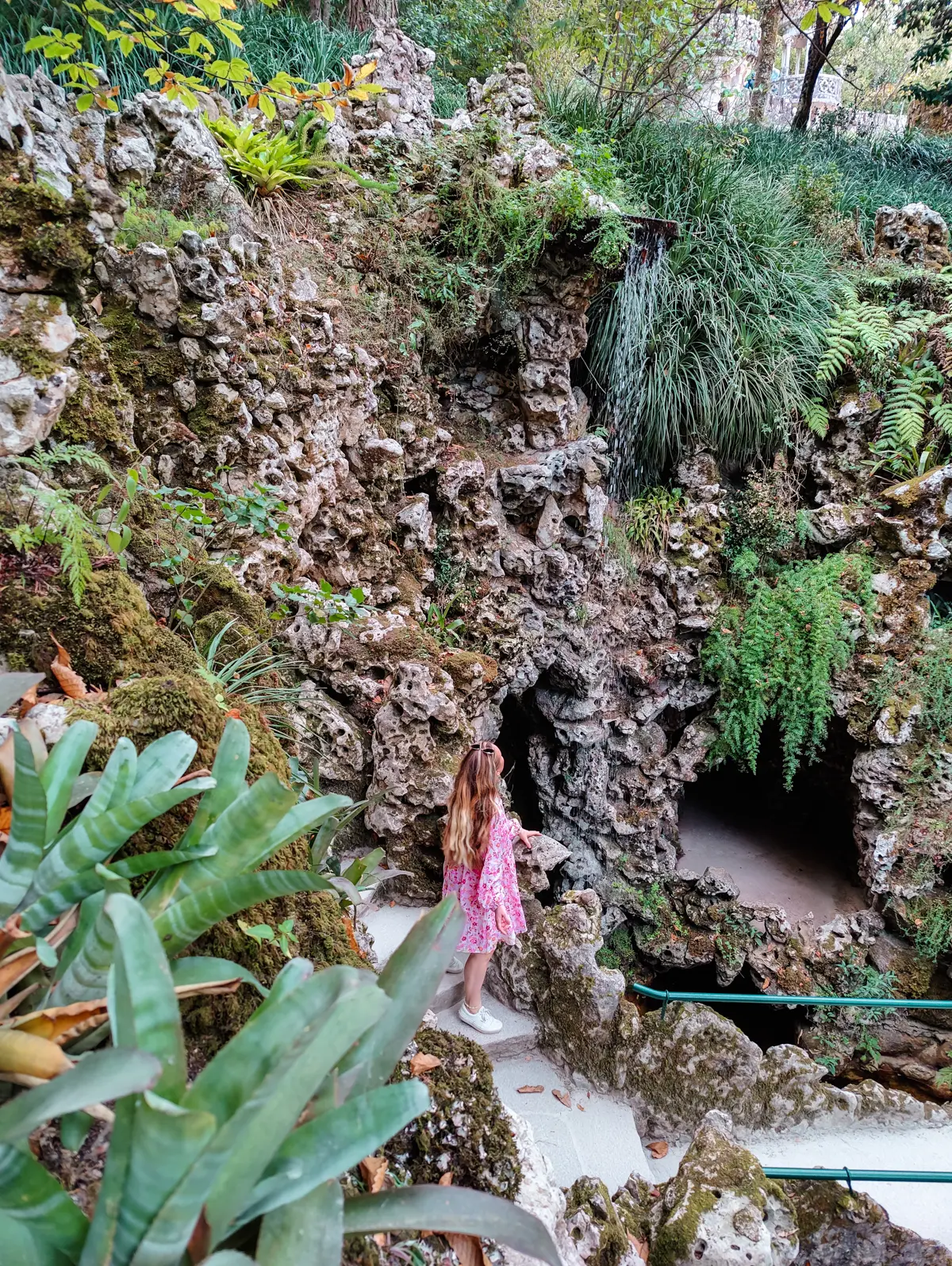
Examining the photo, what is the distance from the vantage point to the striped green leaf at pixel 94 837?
1173mm

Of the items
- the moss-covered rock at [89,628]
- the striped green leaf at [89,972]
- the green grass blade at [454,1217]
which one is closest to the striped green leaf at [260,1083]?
the green grass blade at [454,1217]

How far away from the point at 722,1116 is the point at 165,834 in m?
2.91

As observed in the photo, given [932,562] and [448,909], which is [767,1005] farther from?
[448,909]

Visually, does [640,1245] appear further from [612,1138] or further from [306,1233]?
[306,1233]

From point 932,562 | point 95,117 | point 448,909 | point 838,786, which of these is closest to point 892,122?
point 932,562

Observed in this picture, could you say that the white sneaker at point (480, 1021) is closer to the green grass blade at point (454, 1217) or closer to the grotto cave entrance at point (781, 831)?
the green grass blade at point (454, 1217)

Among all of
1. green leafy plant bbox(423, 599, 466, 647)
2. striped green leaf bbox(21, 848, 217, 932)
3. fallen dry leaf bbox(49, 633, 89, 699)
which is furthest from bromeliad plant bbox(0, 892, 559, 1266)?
green leafy plant bbox(423, 599, 466, 647)

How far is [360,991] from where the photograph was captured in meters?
0.85

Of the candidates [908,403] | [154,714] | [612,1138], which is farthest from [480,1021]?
[908,403]

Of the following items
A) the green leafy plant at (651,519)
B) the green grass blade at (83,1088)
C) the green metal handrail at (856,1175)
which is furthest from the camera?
the green leafy plant at (651,519)

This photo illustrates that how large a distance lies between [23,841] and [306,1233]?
2.44 ft

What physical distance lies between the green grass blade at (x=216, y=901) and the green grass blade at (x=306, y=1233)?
0.40 metres

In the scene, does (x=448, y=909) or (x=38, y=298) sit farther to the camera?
(x=38, y=298)

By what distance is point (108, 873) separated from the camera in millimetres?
1084
